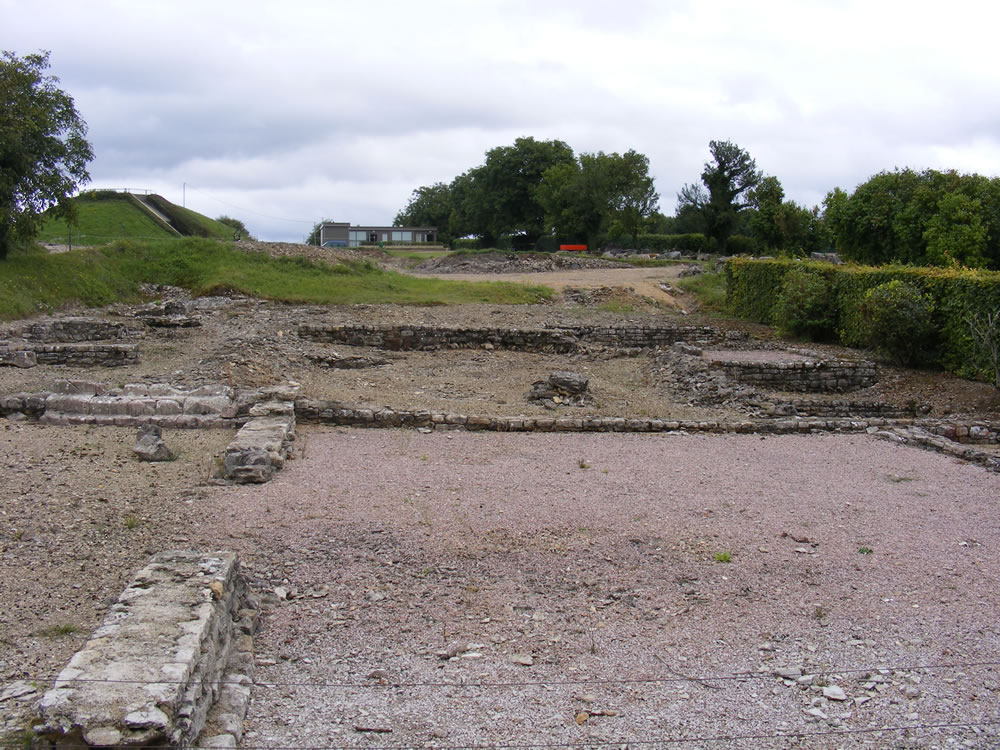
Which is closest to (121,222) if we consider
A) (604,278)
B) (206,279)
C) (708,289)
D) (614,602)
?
(206,279)

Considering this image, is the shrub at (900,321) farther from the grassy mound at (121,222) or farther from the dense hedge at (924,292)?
the grassy mound at (121,222)

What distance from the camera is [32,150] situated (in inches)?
926

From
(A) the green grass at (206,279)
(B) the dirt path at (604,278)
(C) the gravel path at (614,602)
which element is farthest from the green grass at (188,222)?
(C) the gravel path at (614,602)

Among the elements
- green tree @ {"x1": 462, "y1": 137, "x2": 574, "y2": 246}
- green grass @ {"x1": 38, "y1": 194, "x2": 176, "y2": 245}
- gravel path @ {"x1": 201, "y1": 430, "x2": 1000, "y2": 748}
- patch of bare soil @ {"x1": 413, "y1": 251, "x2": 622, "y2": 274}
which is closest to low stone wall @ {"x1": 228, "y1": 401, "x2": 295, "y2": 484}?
gravel path @ {"x1": 201, "y1": 430, "x2": 1000, "y2": 748}

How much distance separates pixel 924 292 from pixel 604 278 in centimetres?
1976

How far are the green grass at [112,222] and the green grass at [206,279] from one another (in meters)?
9.67

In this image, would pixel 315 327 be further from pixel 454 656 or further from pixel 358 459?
pixel 454 656

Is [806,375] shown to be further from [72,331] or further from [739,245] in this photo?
[739,245]

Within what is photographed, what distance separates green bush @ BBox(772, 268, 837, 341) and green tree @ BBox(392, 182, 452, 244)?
57780mm

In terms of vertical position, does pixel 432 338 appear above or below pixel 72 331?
below

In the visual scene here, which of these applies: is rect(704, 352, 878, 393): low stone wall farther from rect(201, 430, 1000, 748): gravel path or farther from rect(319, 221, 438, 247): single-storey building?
rect(319, 221, 438, 247): single-storey building

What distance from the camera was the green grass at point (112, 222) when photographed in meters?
39.7

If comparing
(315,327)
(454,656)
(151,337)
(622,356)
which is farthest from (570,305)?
(454,656)

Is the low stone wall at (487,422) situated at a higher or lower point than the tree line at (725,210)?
lower
